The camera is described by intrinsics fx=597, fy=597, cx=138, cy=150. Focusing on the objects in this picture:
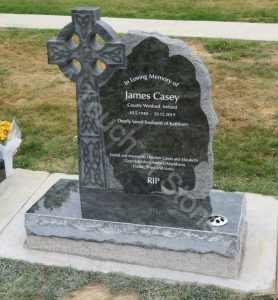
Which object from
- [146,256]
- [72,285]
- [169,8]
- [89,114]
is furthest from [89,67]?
[169,8]

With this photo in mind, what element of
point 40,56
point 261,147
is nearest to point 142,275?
point 261,147

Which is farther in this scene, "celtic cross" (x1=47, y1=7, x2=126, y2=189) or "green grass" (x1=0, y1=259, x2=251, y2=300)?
"celtic cross" (x1=47, y1=7, x2=126, y2=189)

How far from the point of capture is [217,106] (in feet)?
27.8

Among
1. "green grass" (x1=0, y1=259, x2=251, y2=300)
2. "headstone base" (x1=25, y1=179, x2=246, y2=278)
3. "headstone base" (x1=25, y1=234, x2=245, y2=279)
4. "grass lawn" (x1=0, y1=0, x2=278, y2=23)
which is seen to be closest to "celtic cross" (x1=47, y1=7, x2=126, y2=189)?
"headstone base" (x1=25, y1=179, x2=246, y2=278)

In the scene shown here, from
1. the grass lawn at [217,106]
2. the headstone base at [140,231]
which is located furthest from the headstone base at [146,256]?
the grass lawn at [217,106]

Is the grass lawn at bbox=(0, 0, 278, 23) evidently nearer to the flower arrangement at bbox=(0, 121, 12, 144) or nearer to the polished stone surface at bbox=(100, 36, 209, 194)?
the flower arrangement at bbox=(0, 121, 12, 144)

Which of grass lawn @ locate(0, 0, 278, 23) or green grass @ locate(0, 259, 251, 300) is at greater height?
grass lawn @ locate(0, 0, 278, 23)

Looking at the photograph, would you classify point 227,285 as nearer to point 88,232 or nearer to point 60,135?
point 88,232

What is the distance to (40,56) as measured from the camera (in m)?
11.0

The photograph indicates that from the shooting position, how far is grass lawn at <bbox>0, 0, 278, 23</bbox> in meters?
13.0

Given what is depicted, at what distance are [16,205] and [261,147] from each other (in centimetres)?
300

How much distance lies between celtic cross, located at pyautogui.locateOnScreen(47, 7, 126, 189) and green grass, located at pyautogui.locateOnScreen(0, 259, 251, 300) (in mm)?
906

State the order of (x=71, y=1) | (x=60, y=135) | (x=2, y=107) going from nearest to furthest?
(x=60, y=135)
(x=2, y=107)
(x=71, y=1)

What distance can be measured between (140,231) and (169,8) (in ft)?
32.4
